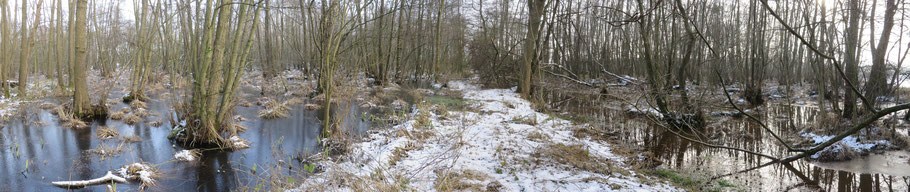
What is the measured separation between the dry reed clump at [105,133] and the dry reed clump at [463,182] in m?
5.50

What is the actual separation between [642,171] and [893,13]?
599 centimetres

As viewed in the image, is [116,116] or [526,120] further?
[116,116]

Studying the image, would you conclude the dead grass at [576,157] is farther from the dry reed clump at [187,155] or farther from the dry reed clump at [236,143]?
the dry reed clump at [187,155]

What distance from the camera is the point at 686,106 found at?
874cm

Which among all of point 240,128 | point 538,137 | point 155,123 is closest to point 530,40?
point 538,137

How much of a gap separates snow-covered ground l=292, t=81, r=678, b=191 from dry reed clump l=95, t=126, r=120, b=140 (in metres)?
3.93

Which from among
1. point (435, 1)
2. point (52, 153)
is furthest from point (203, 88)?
point (435, 1)

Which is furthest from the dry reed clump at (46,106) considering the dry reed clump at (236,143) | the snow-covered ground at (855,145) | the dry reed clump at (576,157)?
the snow-covered ground at (855,145)

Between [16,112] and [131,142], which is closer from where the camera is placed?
[131,142]

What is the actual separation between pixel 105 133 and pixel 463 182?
19.5ft

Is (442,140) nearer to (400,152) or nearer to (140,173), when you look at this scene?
(400,152)

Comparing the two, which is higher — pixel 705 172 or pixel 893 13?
pixel 893 13

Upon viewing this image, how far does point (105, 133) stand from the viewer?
7.05m

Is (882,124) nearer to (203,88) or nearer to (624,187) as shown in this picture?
(624,187)
